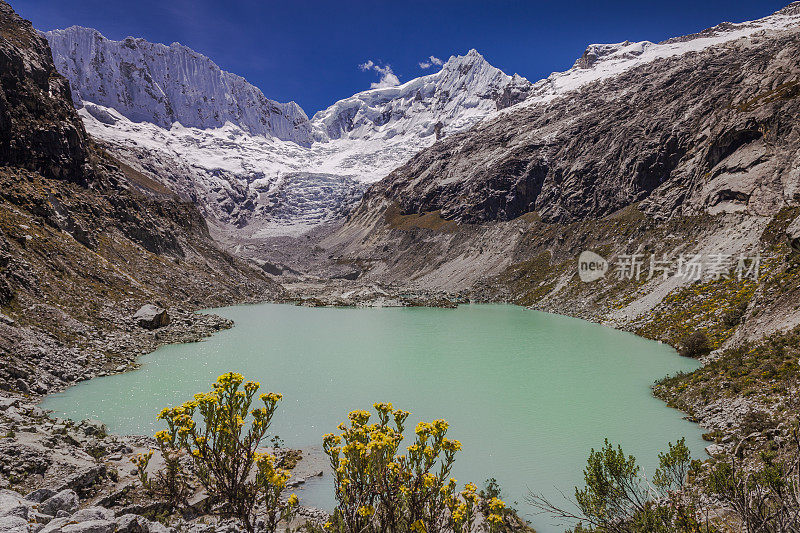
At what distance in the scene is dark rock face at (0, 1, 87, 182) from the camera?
1778 inches

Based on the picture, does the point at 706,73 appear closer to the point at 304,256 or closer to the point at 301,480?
the point at 301,480

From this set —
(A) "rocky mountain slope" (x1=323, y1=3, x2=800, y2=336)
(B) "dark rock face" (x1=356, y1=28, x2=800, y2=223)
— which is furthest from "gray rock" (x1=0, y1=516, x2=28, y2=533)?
(B) "dark rock face" (x1=356, y1=28, x2=800, y2=223)

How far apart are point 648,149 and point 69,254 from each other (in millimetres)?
89451

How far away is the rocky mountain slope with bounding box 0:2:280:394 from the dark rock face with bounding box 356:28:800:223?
66.8m

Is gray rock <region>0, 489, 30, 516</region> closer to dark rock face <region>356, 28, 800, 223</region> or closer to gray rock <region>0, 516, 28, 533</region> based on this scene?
gray rock <region>0, 516, 28, 533</region>

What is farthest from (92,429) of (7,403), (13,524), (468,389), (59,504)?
(468,389)

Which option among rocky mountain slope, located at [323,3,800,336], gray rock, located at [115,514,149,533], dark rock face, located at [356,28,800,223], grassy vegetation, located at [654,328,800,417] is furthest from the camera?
dark rock face, located at [356,28,800,223]

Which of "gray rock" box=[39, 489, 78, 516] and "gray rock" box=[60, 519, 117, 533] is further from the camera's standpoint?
"gray rock" box=[39, 489, 78, 516]

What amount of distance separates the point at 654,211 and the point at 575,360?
46.2m

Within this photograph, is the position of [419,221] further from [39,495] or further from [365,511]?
[365,511]

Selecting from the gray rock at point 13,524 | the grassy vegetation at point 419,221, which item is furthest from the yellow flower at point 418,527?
the grassy vegetation at point 419,221

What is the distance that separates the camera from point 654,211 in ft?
210
